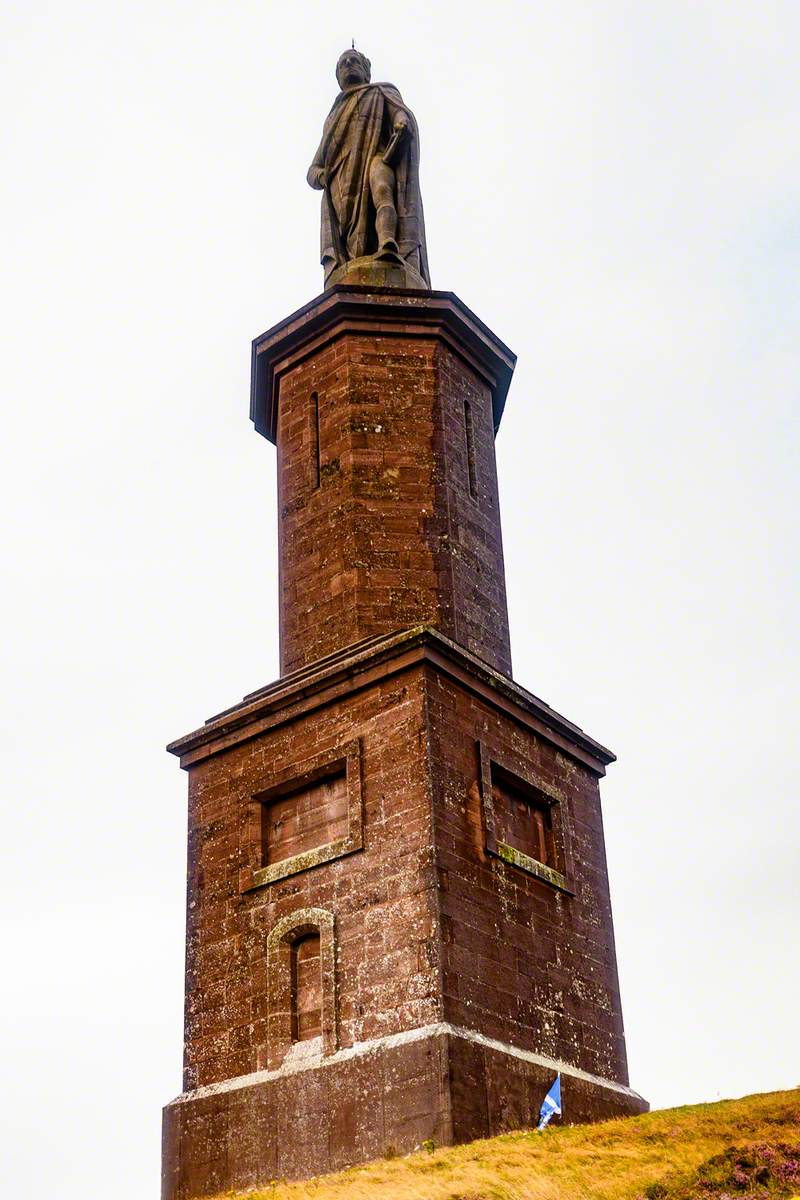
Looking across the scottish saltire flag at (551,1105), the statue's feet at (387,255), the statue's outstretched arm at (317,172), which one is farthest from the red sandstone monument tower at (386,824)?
the statue's outstretched arm at (317,172)

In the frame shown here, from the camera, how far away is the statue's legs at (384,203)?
90.4ft

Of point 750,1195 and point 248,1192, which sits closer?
point 750,1195

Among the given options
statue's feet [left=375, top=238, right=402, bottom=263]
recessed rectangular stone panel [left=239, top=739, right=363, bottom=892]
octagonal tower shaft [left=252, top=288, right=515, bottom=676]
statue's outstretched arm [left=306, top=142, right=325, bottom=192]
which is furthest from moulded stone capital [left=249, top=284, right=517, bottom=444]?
recessed rectangular stone panel [left=239, top=739, right=363, bottom=892]

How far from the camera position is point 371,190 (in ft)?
92.5

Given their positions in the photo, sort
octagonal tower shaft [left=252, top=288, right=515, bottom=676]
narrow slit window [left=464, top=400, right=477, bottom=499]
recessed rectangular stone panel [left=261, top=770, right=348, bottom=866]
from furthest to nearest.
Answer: narrow slit window [left=464, top=400, right=477, bottom=499] → octagonal tower shaft [left=252, top=288, right=515, bottom=676] → recessed rectangular stone panel [left=261, top=770, right=348, bottom=866]

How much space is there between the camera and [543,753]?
2375 centimetres

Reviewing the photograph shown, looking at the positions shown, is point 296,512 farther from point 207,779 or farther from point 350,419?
point 207,779

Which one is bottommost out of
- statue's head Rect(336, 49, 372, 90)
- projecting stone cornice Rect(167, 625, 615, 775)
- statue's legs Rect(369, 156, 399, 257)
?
projecting stone cornice Rect(167, 625, 615, 775)

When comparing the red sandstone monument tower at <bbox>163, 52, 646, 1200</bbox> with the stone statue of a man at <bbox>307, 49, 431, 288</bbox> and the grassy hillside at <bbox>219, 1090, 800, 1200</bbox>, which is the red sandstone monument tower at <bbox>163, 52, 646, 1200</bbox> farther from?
the grassy hillside at <bbox>219, 1090, 800, 1200</bbox>

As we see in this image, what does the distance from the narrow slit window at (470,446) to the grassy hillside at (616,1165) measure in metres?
9.64

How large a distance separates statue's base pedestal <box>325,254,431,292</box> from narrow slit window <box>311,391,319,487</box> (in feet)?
Answer: 7.03

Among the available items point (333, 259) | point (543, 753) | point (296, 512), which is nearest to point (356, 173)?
point (333, 259)

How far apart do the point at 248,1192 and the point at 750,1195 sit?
6361mm

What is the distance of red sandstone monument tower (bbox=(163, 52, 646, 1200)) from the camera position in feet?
66.2
